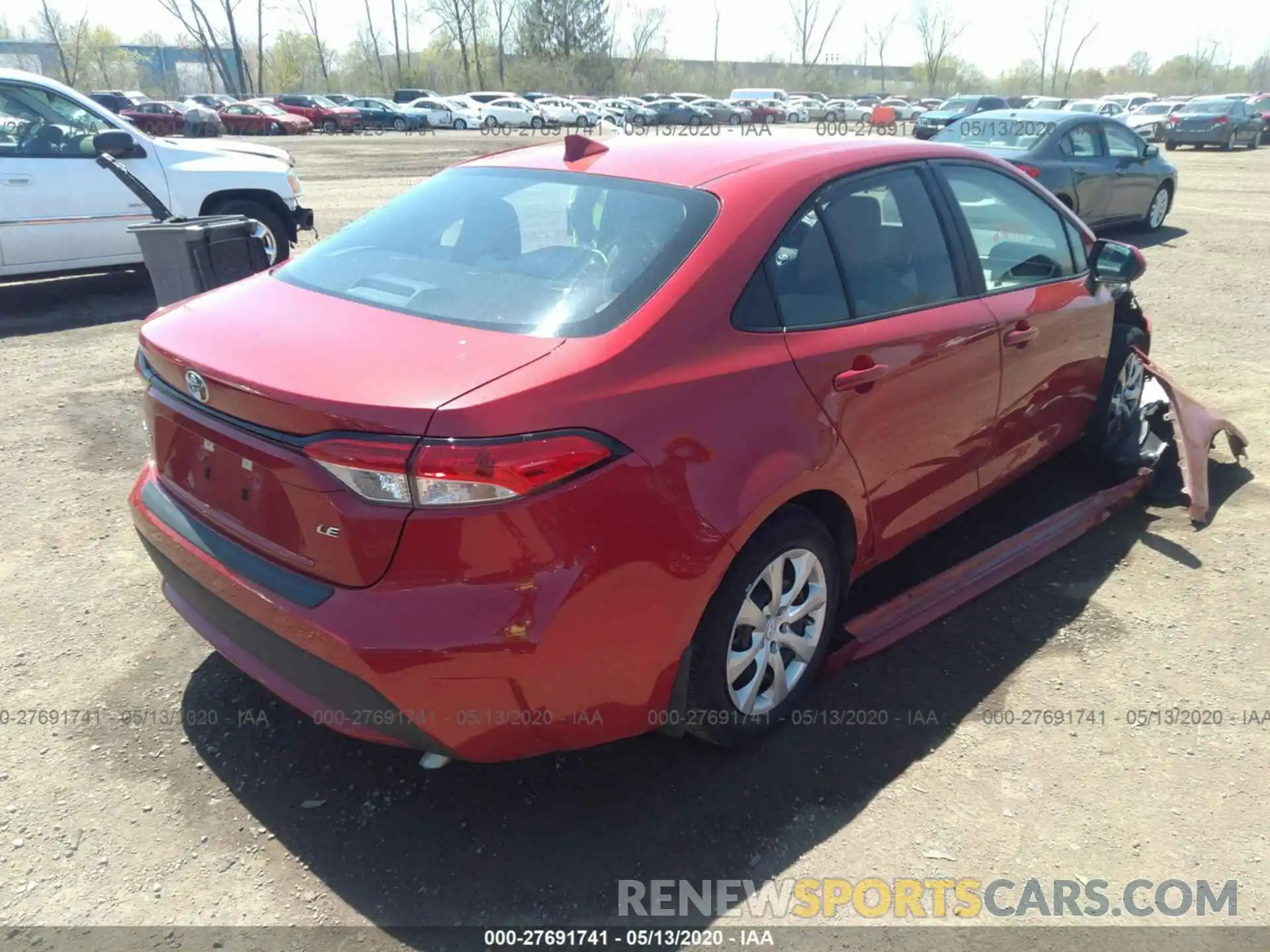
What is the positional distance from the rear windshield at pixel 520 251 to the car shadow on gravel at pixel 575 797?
1.33 metres

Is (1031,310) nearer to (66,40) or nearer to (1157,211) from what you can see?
(1157,211)

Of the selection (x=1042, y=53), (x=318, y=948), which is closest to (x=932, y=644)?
(x=318, y=948)

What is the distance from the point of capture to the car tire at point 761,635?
252 cm

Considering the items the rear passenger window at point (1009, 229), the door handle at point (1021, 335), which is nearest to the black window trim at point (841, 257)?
the rear passenger window at point (1009, 229)

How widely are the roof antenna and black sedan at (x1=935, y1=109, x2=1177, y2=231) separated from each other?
8.46 metres

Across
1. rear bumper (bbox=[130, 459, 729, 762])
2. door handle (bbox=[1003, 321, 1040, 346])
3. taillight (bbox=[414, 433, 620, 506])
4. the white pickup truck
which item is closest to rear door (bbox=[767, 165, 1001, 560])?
door handle (bbox=[1003, 321, 1040, 346])

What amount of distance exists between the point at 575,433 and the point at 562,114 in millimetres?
52117

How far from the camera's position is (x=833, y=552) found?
9.61 ft

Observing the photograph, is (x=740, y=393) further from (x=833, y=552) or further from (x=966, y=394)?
(x=966, y=394)

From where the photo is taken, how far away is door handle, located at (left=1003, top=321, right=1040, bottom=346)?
11.7 ft

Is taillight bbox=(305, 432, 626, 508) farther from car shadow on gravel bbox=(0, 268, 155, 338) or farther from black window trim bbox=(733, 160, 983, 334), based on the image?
car shadow on gravel bbox=(0, 268, 155, 338)

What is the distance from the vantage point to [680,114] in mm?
51469

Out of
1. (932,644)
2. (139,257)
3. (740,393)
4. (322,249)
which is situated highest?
(322,249)

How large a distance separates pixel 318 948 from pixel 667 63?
10017cm
